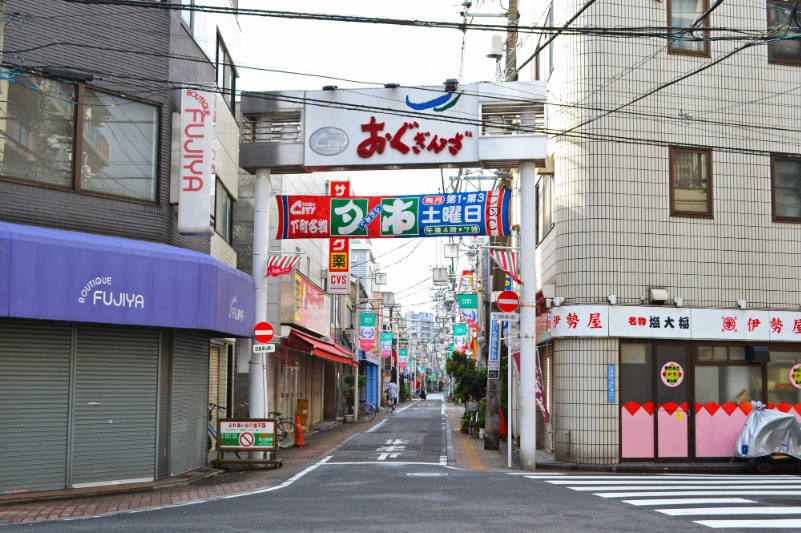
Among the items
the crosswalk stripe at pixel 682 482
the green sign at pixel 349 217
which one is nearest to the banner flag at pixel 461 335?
the green sign at pixel 349 217

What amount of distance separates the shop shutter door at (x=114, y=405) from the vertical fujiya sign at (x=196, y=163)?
7.23 ft

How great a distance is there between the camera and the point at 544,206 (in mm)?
21609

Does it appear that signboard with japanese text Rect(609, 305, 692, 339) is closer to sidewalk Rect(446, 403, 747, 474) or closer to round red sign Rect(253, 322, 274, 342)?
sidewalk Rect(446, 403, 747, 474)

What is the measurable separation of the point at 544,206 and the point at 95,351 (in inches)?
490

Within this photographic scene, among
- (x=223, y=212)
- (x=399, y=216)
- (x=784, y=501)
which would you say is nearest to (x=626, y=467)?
(x=784, y=501)

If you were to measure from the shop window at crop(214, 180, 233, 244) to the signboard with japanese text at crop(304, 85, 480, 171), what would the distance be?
10.1 feet

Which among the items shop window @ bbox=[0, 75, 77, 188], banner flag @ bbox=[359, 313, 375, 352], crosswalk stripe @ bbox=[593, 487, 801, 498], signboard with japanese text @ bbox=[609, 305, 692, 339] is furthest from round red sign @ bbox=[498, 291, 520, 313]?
banner flag @ bbox=[359, 313, 375, 352]

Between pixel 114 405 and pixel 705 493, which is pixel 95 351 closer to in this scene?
pixel 114 405

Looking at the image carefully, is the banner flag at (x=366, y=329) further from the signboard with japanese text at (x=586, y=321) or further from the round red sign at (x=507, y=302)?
the signboard with japanese text at (x=586, y=321)

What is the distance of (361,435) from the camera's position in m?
28.7

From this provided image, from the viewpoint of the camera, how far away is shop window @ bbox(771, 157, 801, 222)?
18906mm

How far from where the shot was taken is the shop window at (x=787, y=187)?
18.9 meters

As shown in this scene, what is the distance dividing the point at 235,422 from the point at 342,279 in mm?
14774

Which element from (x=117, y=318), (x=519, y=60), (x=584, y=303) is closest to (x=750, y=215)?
(x=584, y=303)
